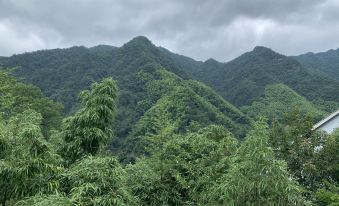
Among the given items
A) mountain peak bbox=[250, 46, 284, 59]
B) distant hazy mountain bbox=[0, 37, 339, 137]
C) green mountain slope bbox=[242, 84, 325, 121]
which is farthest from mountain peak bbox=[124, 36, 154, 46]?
mountain peak bbox=[250, 46, 284, 59]

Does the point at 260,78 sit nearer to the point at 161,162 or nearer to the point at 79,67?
the point at 79,67

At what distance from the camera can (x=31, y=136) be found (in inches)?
264

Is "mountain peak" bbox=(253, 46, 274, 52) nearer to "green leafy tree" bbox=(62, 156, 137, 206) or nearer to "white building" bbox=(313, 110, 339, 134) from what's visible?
"white building" bbox=(313, 110, 339, 134)

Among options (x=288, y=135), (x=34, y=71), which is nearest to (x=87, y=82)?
(x=34, y=71)

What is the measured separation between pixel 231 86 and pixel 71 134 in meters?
74.9

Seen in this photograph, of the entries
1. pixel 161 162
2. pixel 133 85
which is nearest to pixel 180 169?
pixel 161 162

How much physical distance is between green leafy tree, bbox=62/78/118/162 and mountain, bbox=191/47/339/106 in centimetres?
5666

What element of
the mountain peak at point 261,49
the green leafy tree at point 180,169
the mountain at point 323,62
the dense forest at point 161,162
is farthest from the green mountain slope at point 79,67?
the green leafy tree at point 180,169

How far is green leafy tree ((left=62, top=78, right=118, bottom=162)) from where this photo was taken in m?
A: 9.08

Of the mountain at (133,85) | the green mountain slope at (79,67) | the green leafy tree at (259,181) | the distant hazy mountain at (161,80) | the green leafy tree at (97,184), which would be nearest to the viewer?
the green leafy tree at (97,184)

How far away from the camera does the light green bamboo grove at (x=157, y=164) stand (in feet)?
21.1

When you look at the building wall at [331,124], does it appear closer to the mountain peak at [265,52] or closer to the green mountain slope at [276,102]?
the green mountain slope at [276,102]

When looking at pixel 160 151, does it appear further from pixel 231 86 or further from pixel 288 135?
pixel 231 86

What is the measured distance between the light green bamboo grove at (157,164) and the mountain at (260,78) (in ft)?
165
